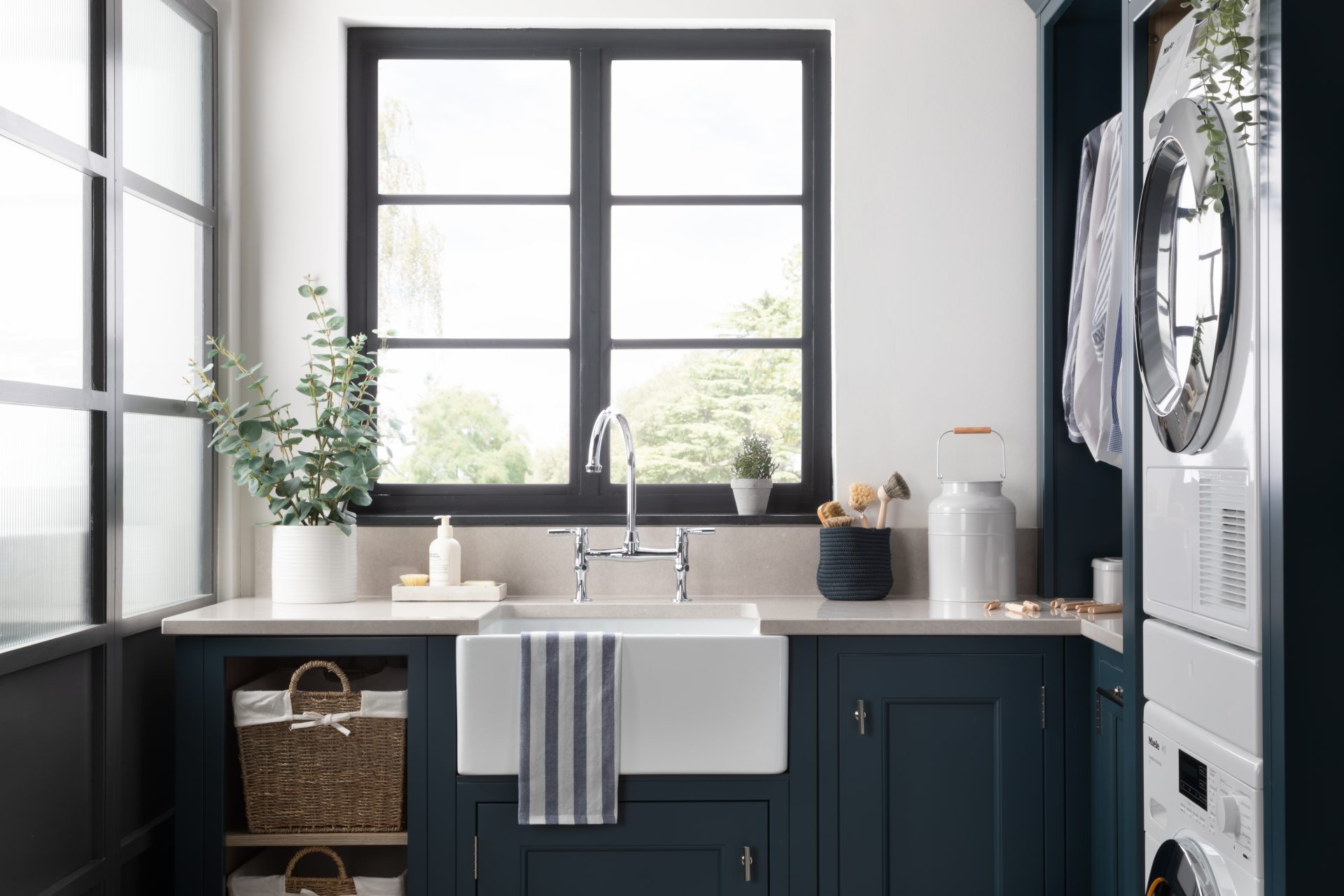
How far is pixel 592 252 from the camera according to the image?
114 inches

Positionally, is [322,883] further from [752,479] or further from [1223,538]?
[1223,538]

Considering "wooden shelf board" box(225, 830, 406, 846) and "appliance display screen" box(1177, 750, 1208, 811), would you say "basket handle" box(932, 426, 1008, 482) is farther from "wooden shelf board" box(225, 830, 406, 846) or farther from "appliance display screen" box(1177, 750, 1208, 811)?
"wooden shelf board" box(225, 830, 406, 846)

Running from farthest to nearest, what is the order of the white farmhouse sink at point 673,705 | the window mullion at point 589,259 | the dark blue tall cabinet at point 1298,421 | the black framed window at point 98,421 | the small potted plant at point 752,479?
the window mullion at point 589,259 < the small potted plant at point 752,479 < the white farmhouse sink at point 673,705 < the black framed window at point 98,421 < the dark blue tall cabinet at point 1298,421

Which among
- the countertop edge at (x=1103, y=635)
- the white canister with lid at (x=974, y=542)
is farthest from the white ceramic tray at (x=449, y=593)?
the countertop edge at (x=1103, y=635)

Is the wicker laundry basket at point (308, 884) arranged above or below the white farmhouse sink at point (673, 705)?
below

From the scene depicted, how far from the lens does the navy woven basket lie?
2.60 meters

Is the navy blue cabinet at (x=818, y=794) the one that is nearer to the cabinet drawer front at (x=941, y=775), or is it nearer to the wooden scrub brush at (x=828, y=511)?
the cabinet drawer front at (x=941, y=775)

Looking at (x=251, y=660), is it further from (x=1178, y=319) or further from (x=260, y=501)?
(x=1178, y=319)

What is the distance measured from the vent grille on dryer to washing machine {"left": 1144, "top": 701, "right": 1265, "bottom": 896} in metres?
0.21

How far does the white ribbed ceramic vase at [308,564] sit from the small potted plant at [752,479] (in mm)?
1042

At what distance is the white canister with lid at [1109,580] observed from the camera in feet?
8.14

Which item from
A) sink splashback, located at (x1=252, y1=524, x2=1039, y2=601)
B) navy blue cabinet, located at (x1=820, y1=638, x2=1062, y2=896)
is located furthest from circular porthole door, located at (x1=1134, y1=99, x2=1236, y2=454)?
sink splashback, located at (x1=252, y1=524, x2=1039, y2=601)

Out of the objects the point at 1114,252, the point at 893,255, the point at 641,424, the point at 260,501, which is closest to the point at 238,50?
the point at 260,501

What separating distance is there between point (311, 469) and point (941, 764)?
5.36ft
